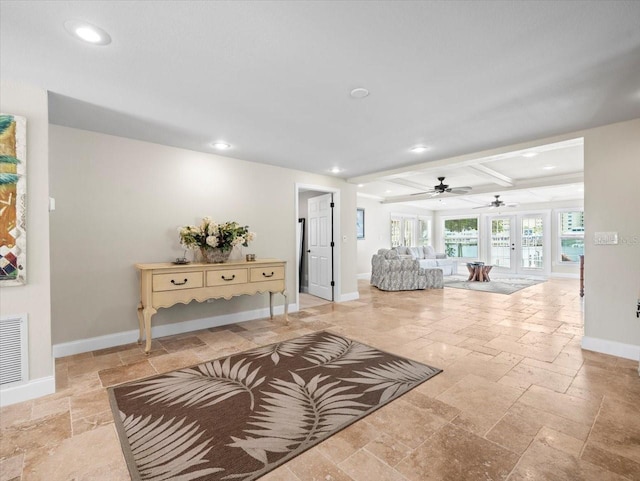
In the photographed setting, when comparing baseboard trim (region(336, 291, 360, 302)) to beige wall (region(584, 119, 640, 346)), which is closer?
beige wall (region(584, 119, 640, 346))

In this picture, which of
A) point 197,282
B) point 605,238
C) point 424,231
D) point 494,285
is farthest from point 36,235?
point 424,231

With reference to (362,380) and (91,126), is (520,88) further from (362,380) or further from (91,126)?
(91,126)

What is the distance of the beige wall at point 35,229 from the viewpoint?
2.31 metres

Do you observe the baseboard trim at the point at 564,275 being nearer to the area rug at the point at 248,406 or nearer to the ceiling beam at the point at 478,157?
the ceiling beam at the point at 478,157

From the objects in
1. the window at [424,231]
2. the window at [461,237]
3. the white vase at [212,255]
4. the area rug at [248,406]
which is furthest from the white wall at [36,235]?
the window at [461,237]

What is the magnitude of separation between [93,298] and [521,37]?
4.41 m

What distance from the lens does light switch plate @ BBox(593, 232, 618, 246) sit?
3156 millimetres

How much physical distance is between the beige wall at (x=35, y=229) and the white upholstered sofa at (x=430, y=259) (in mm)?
8004

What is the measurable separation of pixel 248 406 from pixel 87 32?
8.47 feet

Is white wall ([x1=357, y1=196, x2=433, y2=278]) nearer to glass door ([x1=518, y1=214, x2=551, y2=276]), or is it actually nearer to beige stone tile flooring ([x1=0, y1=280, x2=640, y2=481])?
glass door ([x1=518, y1=214, x2=551, y2=276])

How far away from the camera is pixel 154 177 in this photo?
374 cm

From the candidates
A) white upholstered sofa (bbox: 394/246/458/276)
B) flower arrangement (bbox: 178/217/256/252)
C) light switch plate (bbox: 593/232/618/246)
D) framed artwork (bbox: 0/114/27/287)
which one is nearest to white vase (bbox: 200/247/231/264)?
flower arrangement (bbox: 178/217/256/252)

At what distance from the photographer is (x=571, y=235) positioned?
9.52 meters

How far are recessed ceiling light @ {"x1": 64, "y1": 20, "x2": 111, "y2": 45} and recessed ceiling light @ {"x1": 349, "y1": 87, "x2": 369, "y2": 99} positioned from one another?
167 cm
